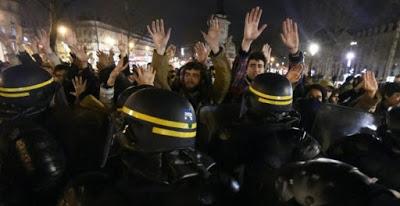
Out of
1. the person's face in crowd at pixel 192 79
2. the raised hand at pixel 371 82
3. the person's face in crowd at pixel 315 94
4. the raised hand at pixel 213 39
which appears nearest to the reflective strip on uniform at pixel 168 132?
the person's face in crowd at pixel 192 79

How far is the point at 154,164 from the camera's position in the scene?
60.4 inches

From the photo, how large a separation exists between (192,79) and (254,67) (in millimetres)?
968

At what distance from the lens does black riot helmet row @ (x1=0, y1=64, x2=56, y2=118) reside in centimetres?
235

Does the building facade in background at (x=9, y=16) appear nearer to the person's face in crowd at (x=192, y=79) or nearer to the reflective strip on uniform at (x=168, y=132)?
the person's face in crowd at (x=192, y=79)

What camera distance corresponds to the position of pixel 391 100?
14.7 ft

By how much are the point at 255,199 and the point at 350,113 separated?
2304 millimetres

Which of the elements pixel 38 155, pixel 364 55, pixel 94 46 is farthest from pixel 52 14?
pixel 364 55

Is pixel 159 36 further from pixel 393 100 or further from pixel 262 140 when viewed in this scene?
pixel 393 100

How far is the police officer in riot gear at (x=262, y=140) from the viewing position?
2205 millimetres

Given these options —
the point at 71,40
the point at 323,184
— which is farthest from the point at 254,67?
the point at 71,40

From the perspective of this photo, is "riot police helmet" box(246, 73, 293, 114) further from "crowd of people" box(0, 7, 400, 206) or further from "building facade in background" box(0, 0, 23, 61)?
"building facade in background" box(0, 0, 23, 61)

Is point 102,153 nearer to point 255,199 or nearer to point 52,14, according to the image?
point 255,199

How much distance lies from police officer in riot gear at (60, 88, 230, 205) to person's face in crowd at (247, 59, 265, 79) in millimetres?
2553

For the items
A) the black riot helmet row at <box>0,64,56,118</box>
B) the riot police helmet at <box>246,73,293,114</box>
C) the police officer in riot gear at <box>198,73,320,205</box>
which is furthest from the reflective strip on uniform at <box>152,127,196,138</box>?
the black riot helmet row at <box>0,64,56,118</box>
